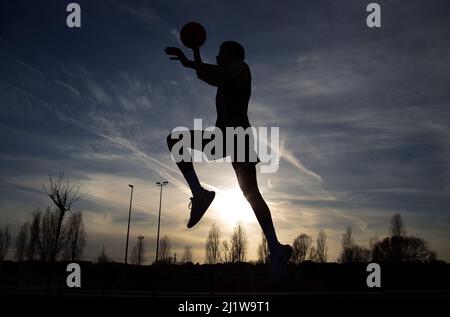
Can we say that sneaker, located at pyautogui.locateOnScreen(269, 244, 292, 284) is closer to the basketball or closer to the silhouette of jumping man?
the silhouette of jumping man

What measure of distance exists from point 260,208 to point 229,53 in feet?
8.57

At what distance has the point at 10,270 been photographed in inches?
2395

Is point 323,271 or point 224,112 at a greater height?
point 224,112

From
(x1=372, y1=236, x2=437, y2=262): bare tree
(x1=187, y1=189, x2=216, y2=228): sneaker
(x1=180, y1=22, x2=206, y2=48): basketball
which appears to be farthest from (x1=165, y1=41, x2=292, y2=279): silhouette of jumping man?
(x1=372, y1=236, x2=437, y2=262): bare tree

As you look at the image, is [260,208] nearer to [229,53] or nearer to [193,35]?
[229,53]

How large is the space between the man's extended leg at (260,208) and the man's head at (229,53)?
1799 millimetres

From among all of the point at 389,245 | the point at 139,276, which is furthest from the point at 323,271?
the point at 389,245

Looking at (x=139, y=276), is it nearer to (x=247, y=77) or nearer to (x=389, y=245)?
(x=247, y=77)

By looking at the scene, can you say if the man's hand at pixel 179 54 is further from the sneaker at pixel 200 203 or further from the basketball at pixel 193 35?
the sneaker at pixel 200 203

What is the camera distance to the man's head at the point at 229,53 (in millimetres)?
6598

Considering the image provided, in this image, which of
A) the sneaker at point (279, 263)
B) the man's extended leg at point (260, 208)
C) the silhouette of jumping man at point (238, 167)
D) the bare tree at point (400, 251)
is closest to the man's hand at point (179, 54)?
the silhouette of jumping man at point (238, 167)
